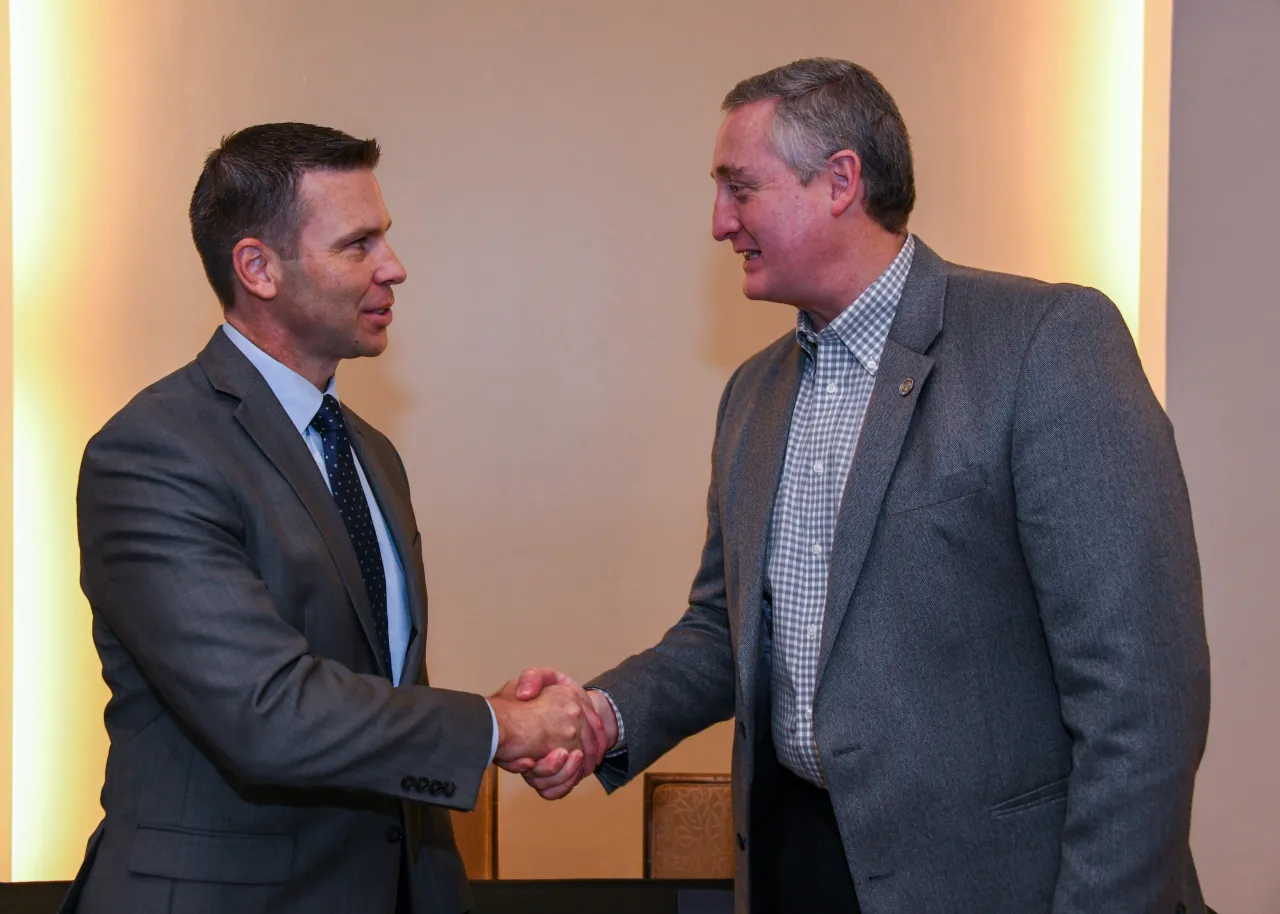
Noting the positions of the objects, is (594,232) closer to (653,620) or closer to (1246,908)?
(653,620)

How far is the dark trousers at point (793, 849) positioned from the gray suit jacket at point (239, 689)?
1.61ft

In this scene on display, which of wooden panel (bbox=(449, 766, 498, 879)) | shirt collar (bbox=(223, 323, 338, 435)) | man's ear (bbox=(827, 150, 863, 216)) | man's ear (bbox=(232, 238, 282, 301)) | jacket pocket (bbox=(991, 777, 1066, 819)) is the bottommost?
wooden panel (bbox=(449, 766, 498, 879))

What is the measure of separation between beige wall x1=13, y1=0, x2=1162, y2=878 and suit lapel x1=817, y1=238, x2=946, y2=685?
1635 mm

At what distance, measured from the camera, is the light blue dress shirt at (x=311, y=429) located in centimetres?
211

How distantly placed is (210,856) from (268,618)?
372 mm

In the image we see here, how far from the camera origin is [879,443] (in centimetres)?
183

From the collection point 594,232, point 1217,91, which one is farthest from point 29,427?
point 1217,91

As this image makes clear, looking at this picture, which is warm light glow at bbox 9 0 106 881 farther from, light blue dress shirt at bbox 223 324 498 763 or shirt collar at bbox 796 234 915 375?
shirt collar at bbox 796 234 915 375

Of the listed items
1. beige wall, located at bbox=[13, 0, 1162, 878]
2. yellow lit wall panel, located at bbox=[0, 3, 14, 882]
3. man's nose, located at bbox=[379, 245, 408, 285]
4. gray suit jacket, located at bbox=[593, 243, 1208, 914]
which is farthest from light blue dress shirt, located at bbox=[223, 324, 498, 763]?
yellow lit wall panel, located at bbox=[0, 3, 14, 882]

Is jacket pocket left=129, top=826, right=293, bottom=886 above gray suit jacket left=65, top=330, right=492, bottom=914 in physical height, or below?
below

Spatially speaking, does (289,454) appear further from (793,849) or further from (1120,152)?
(1120,152)

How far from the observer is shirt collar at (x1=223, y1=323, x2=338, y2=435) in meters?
2.10

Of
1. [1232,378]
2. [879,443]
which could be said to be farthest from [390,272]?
[1232,378]

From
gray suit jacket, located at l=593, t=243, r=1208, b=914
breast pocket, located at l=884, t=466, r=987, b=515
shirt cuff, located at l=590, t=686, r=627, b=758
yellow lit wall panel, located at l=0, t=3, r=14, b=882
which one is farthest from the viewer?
yellow lit wall panel, located at l=0, t=3, r=14, b=882
